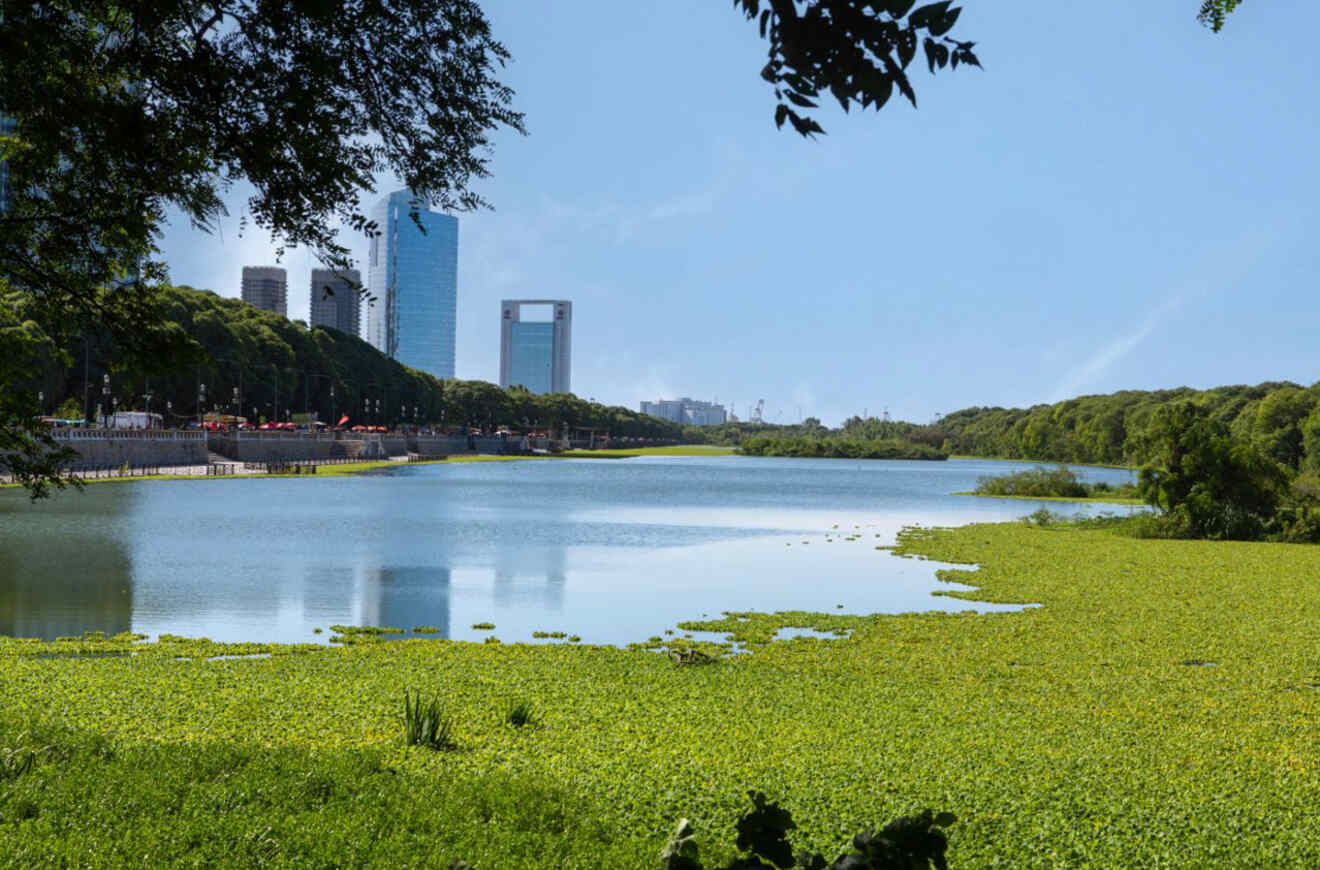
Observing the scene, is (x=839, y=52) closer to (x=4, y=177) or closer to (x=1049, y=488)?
(x=4, y=177)

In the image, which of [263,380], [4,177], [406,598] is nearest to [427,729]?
[4,177]

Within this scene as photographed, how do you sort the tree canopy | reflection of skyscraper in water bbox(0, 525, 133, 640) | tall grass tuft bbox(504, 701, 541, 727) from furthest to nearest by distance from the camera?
reflection of skyscraper in water bbox(0, 525, 133, 640) < tall grass tuft bbox(504, 701, 541, 727) < the tree canopy

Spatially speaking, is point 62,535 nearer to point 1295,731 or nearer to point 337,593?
point 337,593

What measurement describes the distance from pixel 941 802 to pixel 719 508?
40856 mm

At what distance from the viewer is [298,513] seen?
A: 3894 centimetres

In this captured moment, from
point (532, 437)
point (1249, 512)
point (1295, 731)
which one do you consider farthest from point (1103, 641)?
point (532, 437)

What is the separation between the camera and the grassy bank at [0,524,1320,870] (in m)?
5.98

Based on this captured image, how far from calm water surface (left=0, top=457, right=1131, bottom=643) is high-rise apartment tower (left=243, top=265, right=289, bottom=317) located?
14669cm

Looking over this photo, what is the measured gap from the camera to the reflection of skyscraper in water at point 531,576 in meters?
20.7

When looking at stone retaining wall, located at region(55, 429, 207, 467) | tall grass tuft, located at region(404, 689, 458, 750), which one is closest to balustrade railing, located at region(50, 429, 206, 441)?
stone retaining wall, located at region(55, 429, 207, 467)

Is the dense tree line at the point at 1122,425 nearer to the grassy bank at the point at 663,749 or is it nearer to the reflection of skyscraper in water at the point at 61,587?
the grassy bank at the point at 663,749

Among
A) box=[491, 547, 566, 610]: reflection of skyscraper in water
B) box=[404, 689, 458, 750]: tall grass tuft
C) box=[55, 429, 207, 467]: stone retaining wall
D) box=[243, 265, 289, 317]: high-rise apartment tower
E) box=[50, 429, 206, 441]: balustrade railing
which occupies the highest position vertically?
box=[243, 265, 289, 317]: high-rise apartment tower

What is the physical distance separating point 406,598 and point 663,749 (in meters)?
12.2

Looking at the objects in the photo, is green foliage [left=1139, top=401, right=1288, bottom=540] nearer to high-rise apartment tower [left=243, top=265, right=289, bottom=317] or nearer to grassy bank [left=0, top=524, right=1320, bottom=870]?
grassy bank [left=0, top=524, right=1320, bottom=870]
